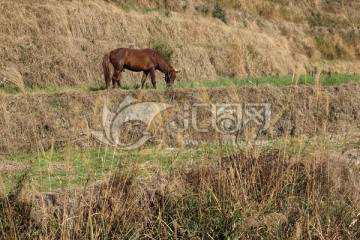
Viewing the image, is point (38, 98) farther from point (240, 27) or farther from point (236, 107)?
point (240, 27)

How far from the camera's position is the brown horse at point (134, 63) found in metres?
17.8

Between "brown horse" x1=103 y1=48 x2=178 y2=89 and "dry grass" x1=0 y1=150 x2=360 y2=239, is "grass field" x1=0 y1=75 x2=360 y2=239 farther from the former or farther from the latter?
"brown horse" x1=103 y1=48 x2=178 y2=89

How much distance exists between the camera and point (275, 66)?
30875 mm

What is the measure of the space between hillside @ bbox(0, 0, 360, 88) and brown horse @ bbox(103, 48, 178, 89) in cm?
361

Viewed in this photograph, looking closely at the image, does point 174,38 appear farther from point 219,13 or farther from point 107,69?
point 107,69

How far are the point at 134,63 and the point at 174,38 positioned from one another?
9530 millimetres

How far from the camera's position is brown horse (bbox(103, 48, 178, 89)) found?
1780 cm

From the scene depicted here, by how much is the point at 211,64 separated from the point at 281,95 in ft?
36.3

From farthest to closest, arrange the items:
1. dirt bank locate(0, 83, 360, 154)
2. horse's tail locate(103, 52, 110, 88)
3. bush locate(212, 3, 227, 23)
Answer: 1. bush locate(212, 3, 227, 23)
2. horse's tail locate(103, 52, 110, 88)
3. dirt bank locate(0, 83, 360, 154)

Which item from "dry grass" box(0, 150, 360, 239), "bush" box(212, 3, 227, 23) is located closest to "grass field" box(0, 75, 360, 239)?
"dry grass" box(0, 150, 360, 239)

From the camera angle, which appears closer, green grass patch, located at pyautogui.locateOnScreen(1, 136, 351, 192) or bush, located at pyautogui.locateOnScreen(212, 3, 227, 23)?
green grass patch, located at pyautogui.locateOnScreen(1, 136, 351, 192)

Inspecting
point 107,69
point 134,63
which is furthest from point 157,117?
point 134,63

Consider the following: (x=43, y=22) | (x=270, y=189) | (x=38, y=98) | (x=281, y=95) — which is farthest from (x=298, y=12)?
(x=270, y=189)

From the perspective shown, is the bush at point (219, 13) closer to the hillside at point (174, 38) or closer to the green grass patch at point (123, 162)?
the hillside at point (174, 38)
